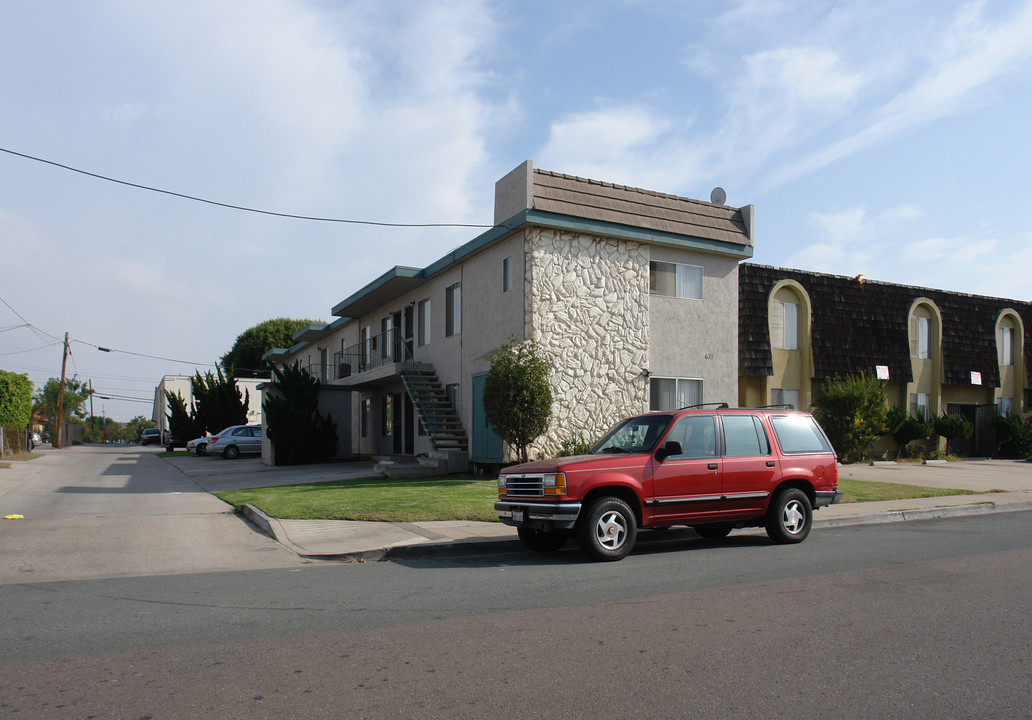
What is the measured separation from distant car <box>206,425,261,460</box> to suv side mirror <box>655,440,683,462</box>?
1128 inches

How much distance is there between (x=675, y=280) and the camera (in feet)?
70.0

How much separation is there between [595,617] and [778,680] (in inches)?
74.7

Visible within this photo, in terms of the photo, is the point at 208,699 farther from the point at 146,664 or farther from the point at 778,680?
the point at 778,680

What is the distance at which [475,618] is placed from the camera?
6.50m

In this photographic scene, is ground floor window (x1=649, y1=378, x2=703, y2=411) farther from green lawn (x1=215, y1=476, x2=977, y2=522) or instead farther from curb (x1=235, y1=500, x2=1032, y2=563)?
curb (x1=235, y1=500, x2=1032, y2=563)

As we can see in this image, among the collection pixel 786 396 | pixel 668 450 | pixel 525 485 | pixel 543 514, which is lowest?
pixel 543 514

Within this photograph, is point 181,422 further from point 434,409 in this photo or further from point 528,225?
point 528,225

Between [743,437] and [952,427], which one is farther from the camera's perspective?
[952,427]

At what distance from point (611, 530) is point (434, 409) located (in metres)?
13.4

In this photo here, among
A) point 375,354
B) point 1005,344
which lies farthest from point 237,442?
point 1005,344

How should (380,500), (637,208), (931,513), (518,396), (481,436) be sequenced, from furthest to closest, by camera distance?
1. (637,208)
2. (481,436)
3. (518,396)
4. (380,500)
5. (931,513)

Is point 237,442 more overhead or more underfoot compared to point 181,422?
more underfoot

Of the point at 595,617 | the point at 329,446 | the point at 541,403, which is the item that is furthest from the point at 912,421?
the point at 595,617

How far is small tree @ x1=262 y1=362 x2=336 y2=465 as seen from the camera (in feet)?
91.5
